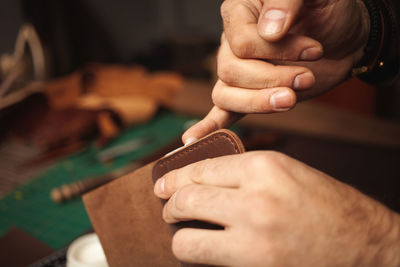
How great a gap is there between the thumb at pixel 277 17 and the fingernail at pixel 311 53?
11cm

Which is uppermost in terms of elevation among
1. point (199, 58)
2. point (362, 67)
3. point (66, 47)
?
point (362, 67)

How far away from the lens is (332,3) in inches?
34.9

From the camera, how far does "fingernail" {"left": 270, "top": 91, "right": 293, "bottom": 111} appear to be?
0.73m

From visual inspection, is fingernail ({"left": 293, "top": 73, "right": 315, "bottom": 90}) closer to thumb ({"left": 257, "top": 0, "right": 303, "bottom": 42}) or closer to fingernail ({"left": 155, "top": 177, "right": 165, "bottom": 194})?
thumb ({"left": 257, "top": 0, "right": 303, "bottom": 42})

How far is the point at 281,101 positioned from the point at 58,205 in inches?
45.2

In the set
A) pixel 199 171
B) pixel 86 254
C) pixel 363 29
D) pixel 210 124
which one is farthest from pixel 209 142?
pixel 363 29

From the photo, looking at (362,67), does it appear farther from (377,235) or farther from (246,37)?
(377,235)

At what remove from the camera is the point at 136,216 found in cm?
76

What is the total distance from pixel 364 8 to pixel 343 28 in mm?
134

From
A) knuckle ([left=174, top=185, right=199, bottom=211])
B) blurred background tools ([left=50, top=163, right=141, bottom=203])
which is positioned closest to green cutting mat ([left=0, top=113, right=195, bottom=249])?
blurred background tools ([left=50, top=163, right=141, bottom=203])

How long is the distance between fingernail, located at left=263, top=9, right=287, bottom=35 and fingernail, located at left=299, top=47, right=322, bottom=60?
0.39 ft

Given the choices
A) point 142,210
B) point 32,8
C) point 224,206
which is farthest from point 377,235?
point 32,8

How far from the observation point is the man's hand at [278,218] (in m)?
0.49

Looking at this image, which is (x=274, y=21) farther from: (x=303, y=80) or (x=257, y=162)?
(x=257, y=162)
